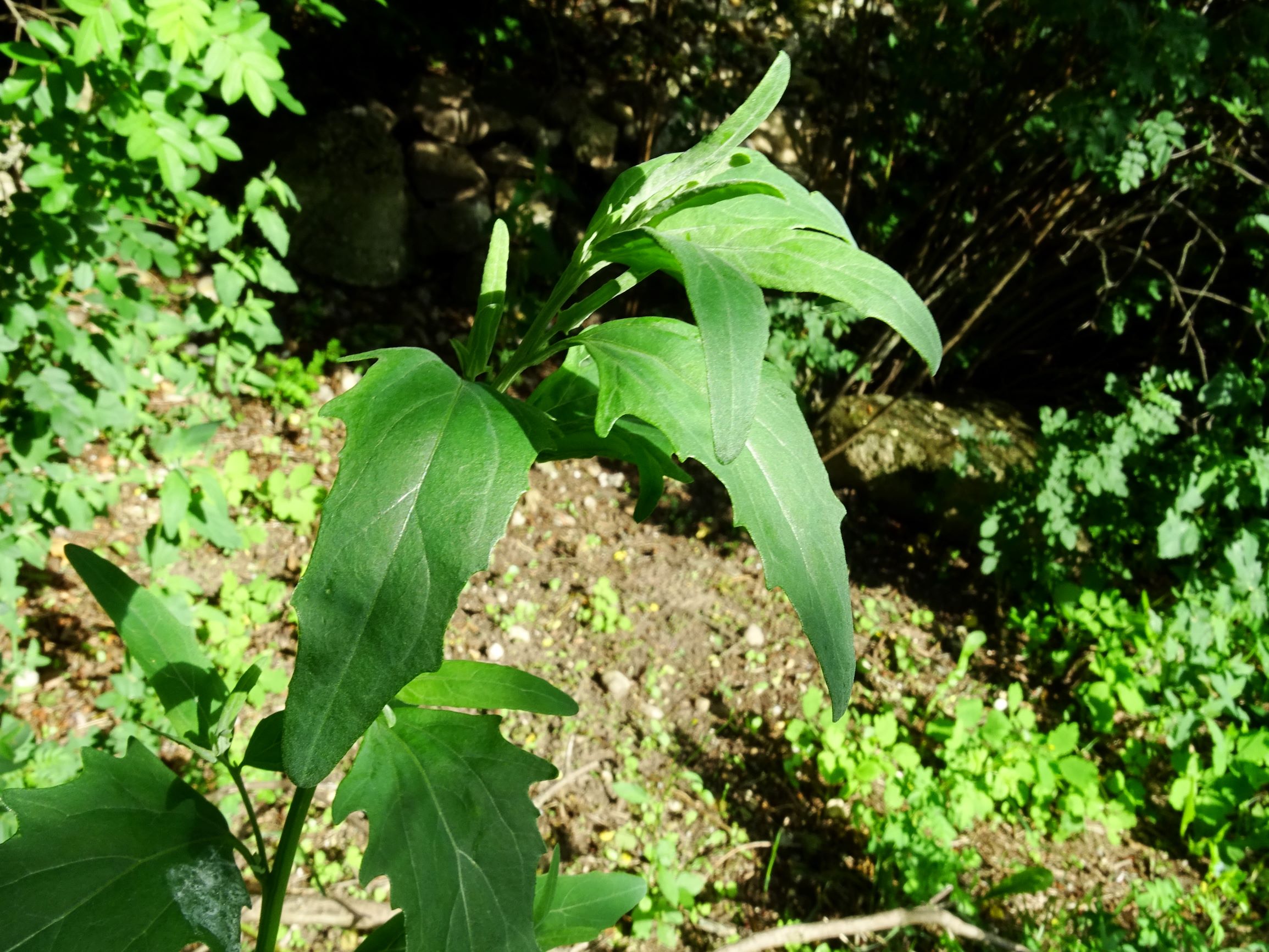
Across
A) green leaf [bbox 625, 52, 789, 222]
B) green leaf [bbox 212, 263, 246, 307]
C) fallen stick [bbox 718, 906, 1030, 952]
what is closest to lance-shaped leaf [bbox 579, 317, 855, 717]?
green leaf [bbox 625, 52, 789, 222]

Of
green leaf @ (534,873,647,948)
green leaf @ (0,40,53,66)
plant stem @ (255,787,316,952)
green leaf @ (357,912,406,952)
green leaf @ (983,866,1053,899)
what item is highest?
green leaf @ (0,40,53,66)

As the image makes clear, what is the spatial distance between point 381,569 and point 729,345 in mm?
325

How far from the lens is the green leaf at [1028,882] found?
256 cm

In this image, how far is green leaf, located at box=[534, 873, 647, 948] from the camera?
4.51 ft

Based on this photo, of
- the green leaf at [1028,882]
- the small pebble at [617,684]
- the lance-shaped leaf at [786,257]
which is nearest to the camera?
the lance-shaped leaf at [786,257]

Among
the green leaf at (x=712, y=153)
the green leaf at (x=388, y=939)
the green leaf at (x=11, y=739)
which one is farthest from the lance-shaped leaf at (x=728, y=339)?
the green leaf at (x=11, y=739)

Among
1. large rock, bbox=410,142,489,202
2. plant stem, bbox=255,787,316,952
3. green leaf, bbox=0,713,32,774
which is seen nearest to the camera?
plant stem, bbox=255,787,316,952

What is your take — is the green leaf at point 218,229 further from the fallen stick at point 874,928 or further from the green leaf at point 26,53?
the fallen stick at point 874,928

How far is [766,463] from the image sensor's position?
31.2 inches

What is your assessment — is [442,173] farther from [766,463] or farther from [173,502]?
[766,463]

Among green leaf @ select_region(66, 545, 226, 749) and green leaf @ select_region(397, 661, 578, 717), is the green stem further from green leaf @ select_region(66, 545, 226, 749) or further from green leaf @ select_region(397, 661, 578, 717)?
green leaf @ select_region(66, 545, 226, 749)

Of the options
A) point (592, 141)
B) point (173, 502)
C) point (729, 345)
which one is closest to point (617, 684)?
point (173, 502)

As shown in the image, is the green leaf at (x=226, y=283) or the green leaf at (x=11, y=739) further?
the green leaf at (x=226, y=283)

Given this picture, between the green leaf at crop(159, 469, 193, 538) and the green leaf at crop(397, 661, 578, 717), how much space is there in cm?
168
